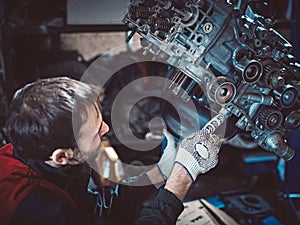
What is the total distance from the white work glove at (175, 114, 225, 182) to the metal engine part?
6cm

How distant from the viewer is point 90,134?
894 millimetres

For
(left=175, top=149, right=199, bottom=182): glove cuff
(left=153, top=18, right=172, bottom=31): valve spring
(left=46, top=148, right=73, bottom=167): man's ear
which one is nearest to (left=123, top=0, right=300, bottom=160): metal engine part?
(left=153, top=18, right=172, bottom=31): valve spring

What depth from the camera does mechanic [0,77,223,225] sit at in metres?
0.81

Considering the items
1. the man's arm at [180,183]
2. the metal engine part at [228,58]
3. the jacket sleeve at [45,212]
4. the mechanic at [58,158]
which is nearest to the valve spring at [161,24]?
the metal engine part at [228,58]

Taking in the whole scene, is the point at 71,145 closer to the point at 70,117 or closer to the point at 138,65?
the point at 70,117

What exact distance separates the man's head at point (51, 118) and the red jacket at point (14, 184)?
0.04 m

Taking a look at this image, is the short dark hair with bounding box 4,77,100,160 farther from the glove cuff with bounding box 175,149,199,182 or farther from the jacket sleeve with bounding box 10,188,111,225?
the glove cuff with bounding box 175,149,199,182

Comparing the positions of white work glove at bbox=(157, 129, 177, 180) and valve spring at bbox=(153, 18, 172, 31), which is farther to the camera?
white work glove at bbox=(157, 129, 177, 180)

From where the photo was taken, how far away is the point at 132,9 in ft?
2.82

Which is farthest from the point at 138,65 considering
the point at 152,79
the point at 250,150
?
the point at 250,150

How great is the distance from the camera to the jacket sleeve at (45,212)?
2.59 ft

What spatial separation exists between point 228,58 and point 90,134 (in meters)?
0.35

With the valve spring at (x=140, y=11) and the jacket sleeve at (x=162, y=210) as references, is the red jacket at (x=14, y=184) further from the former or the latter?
the valve spring at (x=140, y=11)

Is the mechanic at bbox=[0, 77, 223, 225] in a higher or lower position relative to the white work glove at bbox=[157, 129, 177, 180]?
higher
